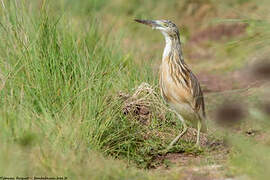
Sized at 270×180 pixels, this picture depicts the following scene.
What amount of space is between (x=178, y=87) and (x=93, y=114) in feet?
3.27

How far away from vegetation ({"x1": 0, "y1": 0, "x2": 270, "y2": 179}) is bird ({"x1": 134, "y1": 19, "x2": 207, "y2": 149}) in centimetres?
14

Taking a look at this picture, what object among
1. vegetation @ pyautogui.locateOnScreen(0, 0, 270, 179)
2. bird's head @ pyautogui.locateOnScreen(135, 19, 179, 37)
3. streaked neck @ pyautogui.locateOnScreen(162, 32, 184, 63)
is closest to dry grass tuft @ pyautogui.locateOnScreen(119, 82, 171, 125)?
vegetation @ pyautogui.locateOnScreen(0, 0, 270, 179)

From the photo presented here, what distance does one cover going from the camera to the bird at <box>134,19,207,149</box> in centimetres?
547

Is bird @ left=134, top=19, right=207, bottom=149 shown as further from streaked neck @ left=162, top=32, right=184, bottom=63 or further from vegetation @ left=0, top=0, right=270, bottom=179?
vegetation @ left=0, top=0, right=270, bottom=179

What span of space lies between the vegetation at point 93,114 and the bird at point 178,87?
14cm

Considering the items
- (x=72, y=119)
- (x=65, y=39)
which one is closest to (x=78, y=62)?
(x=65, y=39)

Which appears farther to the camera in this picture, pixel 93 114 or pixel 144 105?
pixel 144 105

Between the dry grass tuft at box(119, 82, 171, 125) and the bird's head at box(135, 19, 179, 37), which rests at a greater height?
the bird's head at box(135, 19, 179, 37)

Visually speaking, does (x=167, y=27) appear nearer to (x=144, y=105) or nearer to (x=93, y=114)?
(x=144, y=105)

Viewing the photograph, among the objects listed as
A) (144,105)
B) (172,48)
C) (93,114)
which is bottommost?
(144,105)

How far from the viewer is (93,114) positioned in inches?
192

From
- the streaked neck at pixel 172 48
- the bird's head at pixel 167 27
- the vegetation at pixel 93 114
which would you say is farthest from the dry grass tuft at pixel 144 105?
the bird's head at pixel 167 27

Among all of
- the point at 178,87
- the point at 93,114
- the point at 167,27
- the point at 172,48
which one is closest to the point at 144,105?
the point at 178,87

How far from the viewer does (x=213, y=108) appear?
6.97 meters
